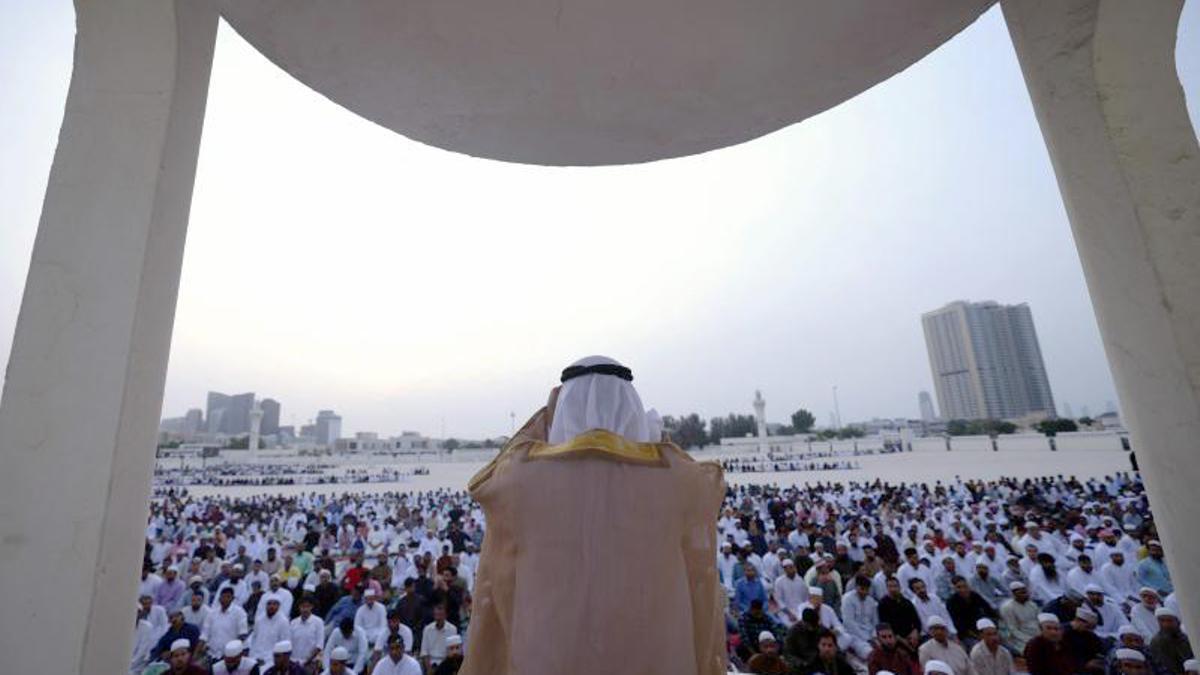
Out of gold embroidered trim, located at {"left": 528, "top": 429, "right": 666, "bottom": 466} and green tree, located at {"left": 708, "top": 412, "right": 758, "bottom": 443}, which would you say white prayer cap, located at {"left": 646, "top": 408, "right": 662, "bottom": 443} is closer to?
gold embroidered trim, located at {"left": 528, "top": 429, "right": 666, "bottom": 466}

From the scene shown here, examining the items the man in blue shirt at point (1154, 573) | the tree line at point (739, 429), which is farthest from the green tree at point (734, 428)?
the man in blue shirt at point (1154, 573)

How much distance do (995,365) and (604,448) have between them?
99.5 metres

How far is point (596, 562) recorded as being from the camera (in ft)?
5.69

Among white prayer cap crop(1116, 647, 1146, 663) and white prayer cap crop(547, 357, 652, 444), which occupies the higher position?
white prayer cap crop(547, 357, 652, 444)

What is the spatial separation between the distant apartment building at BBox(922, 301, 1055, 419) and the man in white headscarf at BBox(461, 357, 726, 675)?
95.3m

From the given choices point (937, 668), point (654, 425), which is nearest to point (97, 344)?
point (654, 425)

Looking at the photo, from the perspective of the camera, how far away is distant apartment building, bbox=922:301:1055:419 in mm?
81688

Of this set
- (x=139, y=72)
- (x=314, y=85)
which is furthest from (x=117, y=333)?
(x=314, y=85)

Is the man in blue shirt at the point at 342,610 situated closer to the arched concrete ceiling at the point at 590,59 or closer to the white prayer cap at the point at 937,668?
the white prayer cap at the point at 937,668

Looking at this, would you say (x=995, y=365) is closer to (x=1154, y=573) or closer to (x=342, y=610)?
(x=1154, y=573)

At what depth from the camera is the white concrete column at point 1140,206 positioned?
67.5 inches

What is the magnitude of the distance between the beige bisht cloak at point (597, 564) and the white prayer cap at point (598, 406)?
18cm

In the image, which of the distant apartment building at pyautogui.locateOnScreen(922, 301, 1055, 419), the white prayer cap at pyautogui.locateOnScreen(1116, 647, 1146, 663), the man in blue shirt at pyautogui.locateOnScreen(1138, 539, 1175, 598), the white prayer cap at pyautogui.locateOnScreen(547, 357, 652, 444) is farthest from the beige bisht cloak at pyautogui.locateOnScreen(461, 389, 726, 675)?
the distant apartment building at pyautogui.locateOnScreen(922, 301, 1055, 419)

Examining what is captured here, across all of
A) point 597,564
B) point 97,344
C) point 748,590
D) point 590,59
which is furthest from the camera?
point 748,590
